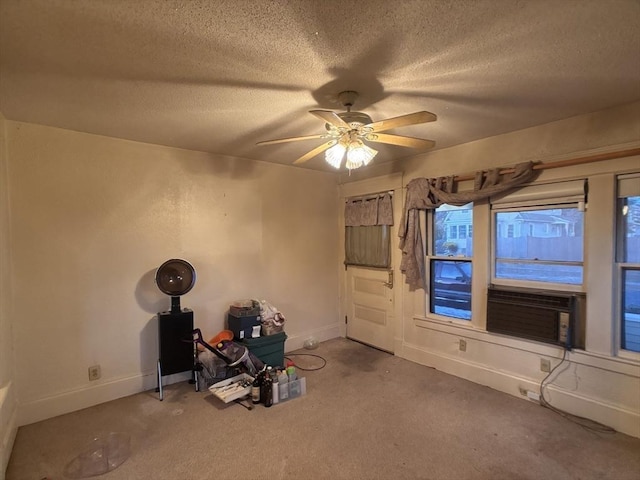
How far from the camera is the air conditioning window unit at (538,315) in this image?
2.63 metres

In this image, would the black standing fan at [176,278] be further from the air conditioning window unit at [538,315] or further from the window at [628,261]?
the window at [628,261]

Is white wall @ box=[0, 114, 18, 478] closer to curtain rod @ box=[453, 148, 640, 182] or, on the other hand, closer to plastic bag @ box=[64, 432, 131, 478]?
plastic bag @ box=[64, 432, 131, 478]

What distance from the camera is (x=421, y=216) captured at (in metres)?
3.72

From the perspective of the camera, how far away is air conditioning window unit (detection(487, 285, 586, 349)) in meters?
2.63

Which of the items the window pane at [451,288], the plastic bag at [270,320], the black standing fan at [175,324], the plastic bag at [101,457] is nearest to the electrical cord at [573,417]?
the window pane at [451,288]

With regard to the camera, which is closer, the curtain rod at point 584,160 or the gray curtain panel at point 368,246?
the curtain rod at point 584,160

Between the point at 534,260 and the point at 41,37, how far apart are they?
147 inches

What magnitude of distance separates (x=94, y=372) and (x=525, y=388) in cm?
389

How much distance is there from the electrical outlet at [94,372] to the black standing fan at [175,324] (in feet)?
1.70

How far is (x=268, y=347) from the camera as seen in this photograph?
3.46m

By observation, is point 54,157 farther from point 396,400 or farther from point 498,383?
point 498,383

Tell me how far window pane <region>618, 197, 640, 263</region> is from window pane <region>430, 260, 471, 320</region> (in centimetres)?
122

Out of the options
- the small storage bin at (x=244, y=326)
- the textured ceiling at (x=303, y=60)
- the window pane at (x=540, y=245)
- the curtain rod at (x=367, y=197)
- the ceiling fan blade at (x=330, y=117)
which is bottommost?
the small storage bin at (x=244, y=326)

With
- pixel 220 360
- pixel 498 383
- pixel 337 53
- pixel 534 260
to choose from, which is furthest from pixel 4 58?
pixel 498 383
